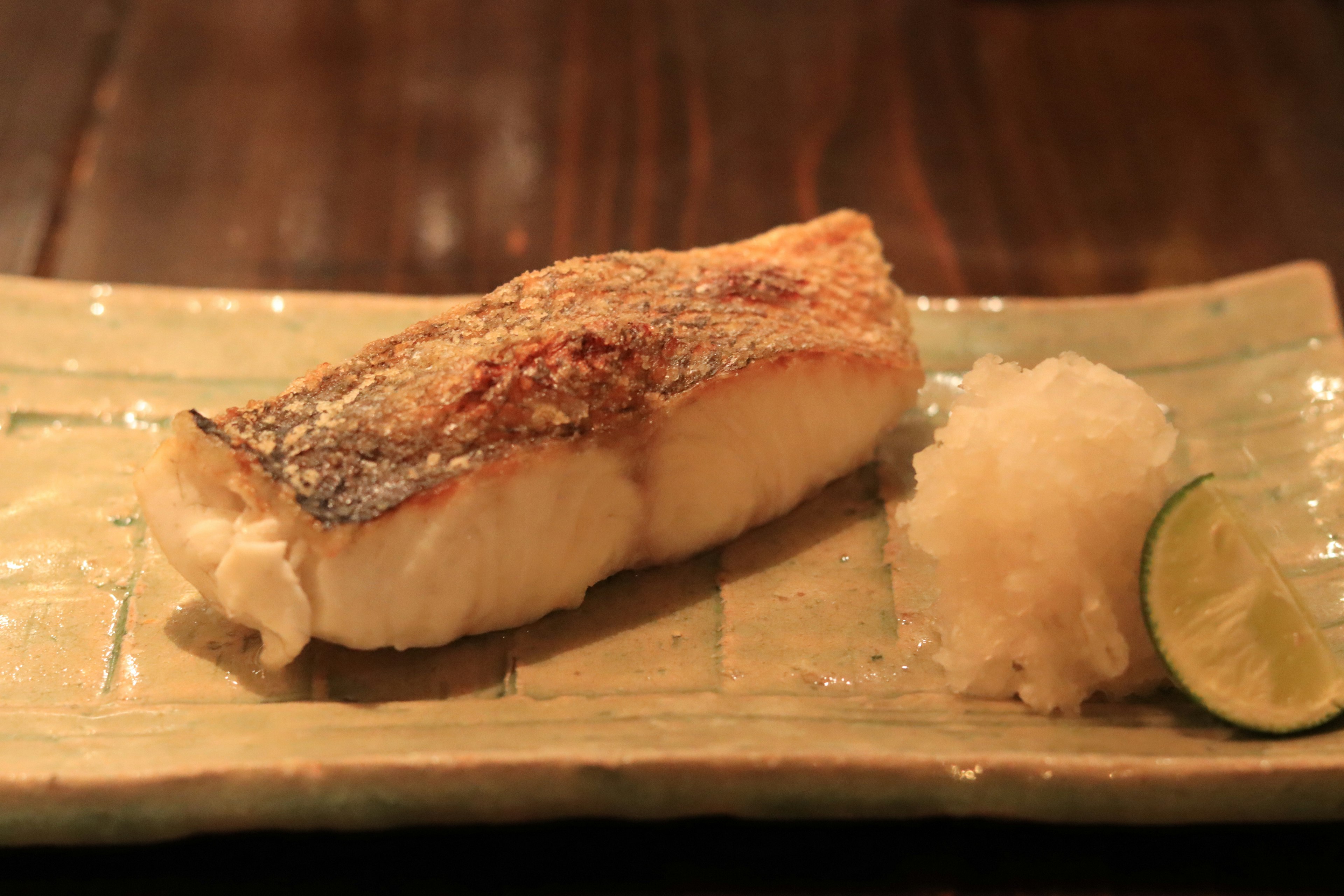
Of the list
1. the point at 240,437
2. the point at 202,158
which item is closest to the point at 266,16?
the point at 202,158

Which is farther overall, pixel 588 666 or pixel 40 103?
pixel 40 103

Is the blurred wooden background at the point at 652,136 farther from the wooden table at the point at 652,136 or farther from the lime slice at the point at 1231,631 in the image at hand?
the lime slice at the point at 1231,631

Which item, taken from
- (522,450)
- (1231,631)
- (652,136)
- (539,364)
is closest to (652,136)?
(652,136)

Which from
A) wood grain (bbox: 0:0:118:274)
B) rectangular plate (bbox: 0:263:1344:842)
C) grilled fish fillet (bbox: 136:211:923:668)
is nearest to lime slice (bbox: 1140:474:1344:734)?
rectangular plate (bbox: 0:263:1344:842)

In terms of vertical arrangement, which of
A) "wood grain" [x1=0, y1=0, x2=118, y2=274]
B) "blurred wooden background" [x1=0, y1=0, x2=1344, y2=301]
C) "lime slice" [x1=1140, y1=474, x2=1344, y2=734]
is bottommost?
"wood grain" [x1=0, y1=0, x2=118, y2=274]

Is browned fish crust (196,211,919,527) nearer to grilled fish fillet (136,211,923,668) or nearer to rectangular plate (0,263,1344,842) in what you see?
grilled fish fillet (136,211,923,668)

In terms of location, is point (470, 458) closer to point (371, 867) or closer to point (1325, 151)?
point (371, 867)

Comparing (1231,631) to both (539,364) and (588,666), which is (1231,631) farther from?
(539,364)
